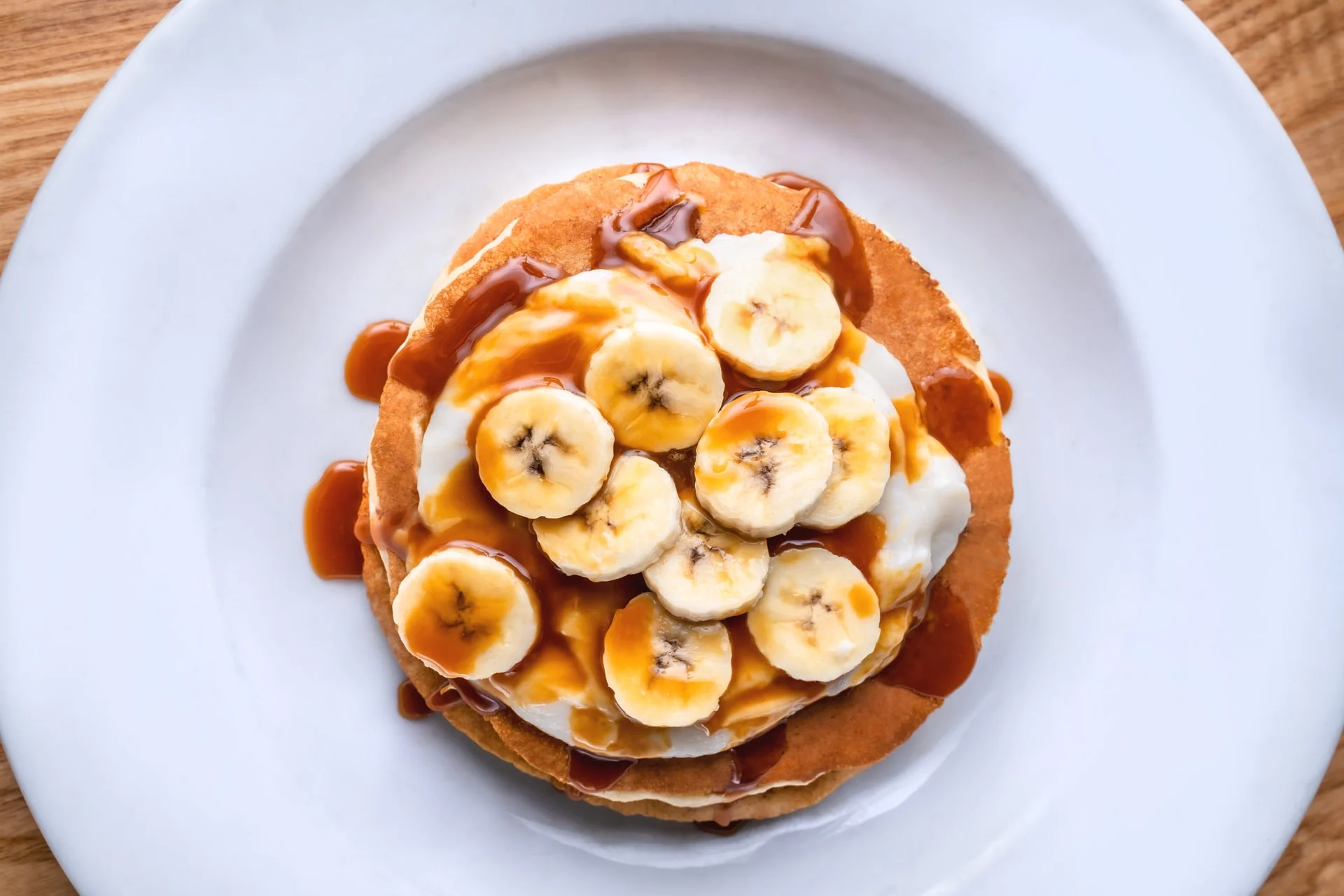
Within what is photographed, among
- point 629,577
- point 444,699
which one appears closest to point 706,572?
point 629,577

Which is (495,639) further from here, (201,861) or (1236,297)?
(1236,297)

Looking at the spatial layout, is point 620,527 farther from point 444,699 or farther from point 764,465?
point 444,699

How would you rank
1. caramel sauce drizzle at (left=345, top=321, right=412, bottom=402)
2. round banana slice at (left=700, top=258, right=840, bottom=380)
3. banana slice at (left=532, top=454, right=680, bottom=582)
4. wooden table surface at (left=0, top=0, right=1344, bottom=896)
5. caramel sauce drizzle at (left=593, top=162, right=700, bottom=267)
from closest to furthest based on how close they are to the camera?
banana slice at (left=532, top=454, right=680, bottom=582), round banana slice at (left=700, top=258, right=840, bottom=380), caramel sauce drizzle at (left=593, top=162, right=700, bottom=267), wooden table surface at (left=0, top=0, right=1344, bottom=896), caramel sauce drizzle at (left=345, top=321, right=412, bottom=402)

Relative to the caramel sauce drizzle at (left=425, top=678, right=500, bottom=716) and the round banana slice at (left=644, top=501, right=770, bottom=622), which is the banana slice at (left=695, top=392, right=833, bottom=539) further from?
the caramel sauce drizzle at (left=425, top=678, right=500, bottom=716)

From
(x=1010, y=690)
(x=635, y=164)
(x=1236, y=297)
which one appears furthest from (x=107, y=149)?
(x=1236, y=297)

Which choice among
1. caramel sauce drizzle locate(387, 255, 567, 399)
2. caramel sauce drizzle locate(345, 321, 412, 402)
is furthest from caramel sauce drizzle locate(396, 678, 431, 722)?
caramel sauce drizzle locate(387, 255, 567, 399)

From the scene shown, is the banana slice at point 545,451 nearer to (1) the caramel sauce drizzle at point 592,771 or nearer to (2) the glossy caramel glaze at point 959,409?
(1) the caramel sauce drizzle at point 592,771
